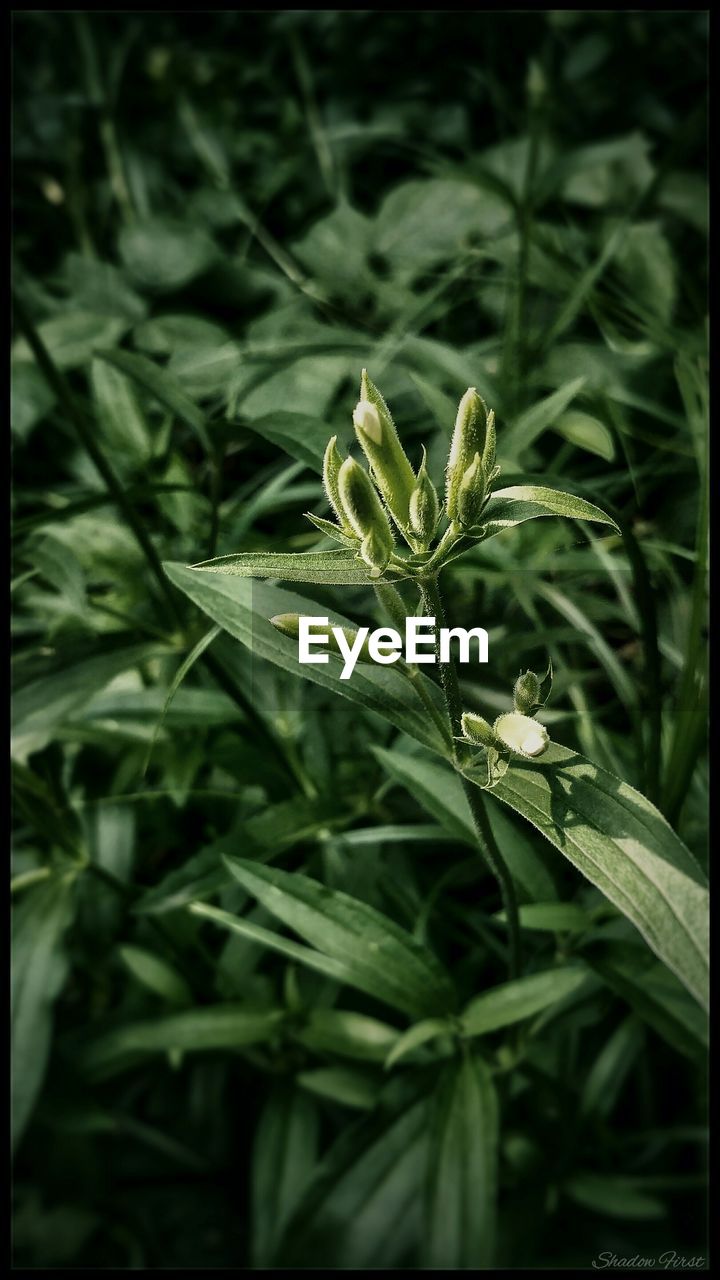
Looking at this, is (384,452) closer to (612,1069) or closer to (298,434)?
(298,434)

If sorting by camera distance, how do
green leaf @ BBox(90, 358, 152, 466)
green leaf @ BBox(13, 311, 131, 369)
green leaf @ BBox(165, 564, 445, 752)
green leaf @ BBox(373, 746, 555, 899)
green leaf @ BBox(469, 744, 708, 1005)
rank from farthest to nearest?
green leaf @ BBox(13, 311, 131, 369) < green leaf @ BBox(90, 358, 152, 466) < green leaf @ BBox(373, 746, 555, 899) < green leaf @ BBox(165, 564, 445, 752) < green leaf @ BBox(469, 744, 708, 1005)

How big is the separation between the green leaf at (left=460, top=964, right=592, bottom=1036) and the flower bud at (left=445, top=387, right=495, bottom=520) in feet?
1.02

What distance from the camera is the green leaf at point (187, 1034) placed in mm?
667

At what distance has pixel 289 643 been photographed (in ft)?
1.72

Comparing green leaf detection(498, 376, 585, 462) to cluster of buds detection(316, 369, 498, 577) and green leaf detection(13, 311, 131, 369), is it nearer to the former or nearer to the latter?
cluster of buds detection(316, 369, 498, 577)

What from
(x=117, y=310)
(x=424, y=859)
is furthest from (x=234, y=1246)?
(x=117, y=310)

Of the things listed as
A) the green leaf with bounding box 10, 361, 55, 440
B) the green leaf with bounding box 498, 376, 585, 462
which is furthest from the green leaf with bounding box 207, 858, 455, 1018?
the green leaf with bounding box 10, 361, 55, 440

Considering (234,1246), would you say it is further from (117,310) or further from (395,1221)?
(117,310)

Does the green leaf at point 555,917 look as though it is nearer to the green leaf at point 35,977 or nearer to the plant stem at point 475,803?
the plant stem at point 475,803

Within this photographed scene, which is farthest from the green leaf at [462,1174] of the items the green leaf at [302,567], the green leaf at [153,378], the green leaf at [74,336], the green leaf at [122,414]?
the green leaf at [74,336]

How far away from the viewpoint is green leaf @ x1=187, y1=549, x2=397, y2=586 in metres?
0.45

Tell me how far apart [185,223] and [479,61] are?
1.55 feet

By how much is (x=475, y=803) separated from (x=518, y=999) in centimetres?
16

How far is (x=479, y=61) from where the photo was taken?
1239mm
